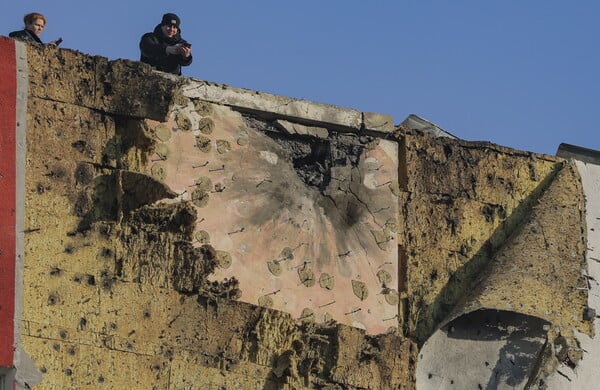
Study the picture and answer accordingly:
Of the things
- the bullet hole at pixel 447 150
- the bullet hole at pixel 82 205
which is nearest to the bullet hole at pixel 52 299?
the bullet hole at pixel 82 205

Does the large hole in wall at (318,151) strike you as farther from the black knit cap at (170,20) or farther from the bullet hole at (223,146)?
the black knit cap at (170,20)

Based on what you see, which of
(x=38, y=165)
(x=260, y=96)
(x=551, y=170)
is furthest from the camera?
(x=551, y=170)

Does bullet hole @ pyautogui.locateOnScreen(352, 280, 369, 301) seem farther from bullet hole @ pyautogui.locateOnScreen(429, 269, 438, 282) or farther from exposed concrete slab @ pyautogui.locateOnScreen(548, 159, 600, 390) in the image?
exposed concrete slab @ pyautogui.locateOnScreen(548, 159, 600, 390)

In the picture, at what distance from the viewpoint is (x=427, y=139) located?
24.7 metres

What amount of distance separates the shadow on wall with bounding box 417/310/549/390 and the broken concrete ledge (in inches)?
96.4

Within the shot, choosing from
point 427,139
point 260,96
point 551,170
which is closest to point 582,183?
point 551,170

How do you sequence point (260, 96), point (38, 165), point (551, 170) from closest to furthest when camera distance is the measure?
point (38, 165) → point (260, 96) → point (551, 170)

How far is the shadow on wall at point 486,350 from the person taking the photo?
23562 millimetres

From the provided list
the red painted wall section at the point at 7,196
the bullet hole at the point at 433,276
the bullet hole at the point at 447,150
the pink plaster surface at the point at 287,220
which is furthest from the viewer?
the bullet hole at the point at 447,150

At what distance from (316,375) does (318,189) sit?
2.40 m

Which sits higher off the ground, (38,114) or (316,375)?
(38,114)

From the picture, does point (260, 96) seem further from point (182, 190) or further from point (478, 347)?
point (478, 347)

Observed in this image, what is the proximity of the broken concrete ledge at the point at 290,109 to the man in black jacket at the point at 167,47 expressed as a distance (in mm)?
313

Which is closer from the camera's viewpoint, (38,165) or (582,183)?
(38,165)
